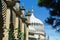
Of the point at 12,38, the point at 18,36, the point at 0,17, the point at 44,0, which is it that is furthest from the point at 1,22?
the point at 18,36

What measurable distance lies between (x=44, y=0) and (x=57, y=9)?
30.4 inches

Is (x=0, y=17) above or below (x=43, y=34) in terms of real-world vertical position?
above

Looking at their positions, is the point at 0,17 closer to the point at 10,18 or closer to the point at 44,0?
the point at 44,0

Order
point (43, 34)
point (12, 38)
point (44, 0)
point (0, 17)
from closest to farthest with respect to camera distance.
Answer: point (0, 17)
point (44, 0)
point (12, 38)
point (43, 34)

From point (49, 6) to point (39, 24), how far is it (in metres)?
57.4

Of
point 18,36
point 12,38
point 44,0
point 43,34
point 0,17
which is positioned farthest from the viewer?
point 43,34

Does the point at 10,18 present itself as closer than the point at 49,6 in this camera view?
No

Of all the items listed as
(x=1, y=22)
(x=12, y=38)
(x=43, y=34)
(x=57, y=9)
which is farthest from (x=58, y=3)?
(x=43, y=34)

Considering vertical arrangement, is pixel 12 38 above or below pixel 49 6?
below

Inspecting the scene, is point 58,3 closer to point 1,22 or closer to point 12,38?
point 1,22

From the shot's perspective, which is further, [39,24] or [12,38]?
[39,24]

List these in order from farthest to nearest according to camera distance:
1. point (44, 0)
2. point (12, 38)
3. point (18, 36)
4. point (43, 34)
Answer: point (43, 34) < point (18, 36) < point (12, 38) < point (44, 0)

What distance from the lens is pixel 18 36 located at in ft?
114

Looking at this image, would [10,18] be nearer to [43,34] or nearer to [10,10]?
[10,10]
